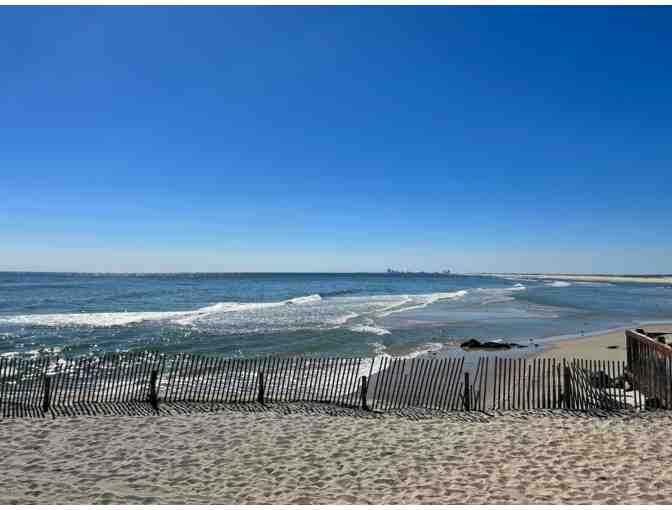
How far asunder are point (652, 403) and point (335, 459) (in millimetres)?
9154

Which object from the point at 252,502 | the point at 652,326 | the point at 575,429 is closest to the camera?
the point at 252,502

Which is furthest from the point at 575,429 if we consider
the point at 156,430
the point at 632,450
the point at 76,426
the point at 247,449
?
the point at 76,426

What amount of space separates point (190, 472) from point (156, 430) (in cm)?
280

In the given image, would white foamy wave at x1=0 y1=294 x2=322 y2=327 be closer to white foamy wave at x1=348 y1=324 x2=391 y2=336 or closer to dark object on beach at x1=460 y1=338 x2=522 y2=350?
white foamy wave at x1=348 y1=324 x2=391 y2=336

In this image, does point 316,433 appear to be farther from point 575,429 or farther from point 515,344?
point 515,344

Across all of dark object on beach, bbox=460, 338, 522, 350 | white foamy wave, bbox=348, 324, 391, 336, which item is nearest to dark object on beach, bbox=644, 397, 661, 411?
dark object on beach, bbox=460, 338, 522, 350

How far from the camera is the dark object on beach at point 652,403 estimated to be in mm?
12493

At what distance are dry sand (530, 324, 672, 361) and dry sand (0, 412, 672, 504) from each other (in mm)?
12820

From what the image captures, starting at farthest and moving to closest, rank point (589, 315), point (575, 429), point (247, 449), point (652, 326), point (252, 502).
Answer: point (589, 315), point (652, 326), point (575, 429), point (247, 449), point (252, 502)

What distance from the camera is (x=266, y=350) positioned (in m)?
25.9

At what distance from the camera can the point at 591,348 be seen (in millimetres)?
25812

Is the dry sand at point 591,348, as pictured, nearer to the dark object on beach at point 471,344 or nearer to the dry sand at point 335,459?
the dark object on beach at point 471,344

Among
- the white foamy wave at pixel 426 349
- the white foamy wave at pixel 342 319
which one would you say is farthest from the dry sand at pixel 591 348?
the white foamy wave at pixel 342 319

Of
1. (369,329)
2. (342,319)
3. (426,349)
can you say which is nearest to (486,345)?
(426,349)
